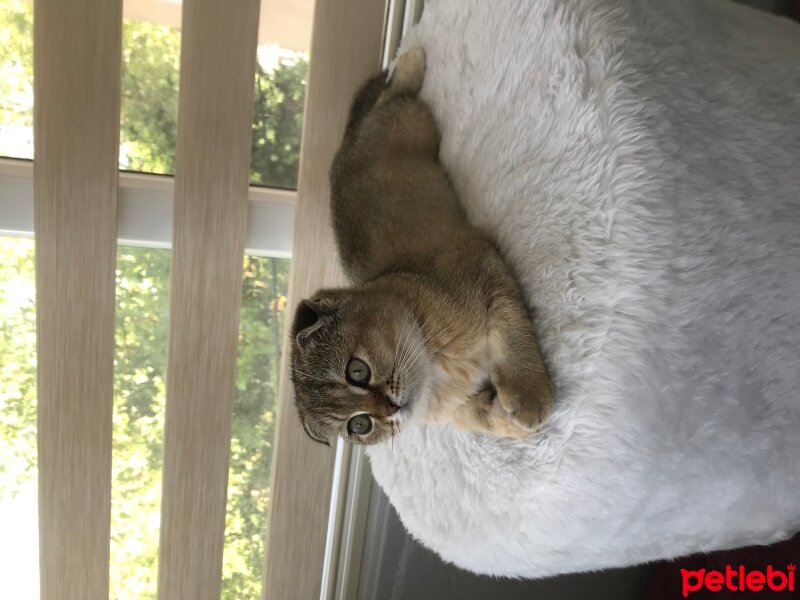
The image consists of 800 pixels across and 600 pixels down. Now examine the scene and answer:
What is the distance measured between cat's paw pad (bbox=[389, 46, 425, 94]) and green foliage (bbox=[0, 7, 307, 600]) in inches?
9.2

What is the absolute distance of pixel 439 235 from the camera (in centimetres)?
102

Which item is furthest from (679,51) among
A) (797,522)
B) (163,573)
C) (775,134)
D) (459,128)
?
(163,573)

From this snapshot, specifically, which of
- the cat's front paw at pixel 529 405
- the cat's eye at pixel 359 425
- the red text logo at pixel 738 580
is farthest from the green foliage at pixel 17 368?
the red text logo at pixel 738 580

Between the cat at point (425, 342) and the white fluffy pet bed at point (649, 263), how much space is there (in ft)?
0.14

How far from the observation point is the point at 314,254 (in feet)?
4.47

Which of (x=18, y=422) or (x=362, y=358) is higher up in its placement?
(x=362, y=358)

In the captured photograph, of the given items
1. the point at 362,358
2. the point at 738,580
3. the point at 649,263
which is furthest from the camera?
the point at 738,580

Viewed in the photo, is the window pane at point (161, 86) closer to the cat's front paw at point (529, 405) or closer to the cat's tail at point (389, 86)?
the cat's tail at point (389, 86)

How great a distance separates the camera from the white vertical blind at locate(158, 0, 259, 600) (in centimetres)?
120

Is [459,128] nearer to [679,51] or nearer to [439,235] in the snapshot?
[439,235]

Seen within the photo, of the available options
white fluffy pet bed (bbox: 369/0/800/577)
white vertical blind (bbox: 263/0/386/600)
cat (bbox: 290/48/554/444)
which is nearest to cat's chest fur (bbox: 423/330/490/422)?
cat (bbox: 290/48/554/444)

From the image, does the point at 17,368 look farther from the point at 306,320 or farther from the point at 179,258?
the point at 306,320

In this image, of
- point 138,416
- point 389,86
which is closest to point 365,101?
point 389,86

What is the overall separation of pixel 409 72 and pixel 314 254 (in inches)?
16.3
